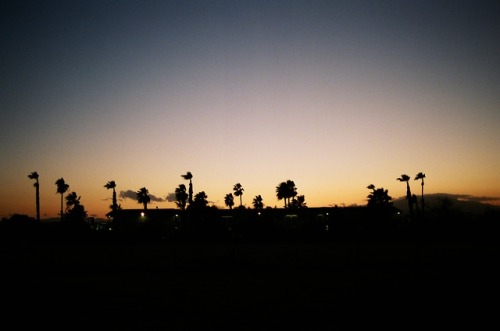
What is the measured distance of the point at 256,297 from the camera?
1227 centimetres

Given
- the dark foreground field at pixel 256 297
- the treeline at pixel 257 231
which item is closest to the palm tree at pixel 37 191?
the treeline at pixel 257 231

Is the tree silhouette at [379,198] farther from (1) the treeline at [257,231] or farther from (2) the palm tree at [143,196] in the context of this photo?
(2) the palm tree at [143,196]

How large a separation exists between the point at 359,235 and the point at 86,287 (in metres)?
34.0

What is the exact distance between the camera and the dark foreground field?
931 cm

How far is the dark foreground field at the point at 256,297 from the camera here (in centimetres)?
931

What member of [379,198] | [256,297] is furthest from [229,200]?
[256,297]

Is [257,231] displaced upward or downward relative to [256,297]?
downward

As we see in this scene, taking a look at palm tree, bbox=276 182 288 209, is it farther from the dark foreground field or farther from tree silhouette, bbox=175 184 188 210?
the dark foreground field

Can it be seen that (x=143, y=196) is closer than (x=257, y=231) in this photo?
No

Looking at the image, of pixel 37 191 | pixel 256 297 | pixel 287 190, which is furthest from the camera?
pixel 287 190

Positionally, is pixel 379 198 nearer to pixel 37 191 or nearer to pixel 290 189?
pixel 290 189

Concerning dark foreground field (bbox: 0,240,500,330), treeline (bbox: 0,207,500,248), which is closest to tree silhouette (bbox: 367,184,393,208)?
treeline (bbox: 0,207,500,248)

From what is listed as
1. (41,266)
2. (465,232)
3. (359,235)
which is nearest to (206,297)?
(41,266)

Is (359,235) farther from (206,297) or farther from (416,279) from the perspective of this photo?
(206,297)
